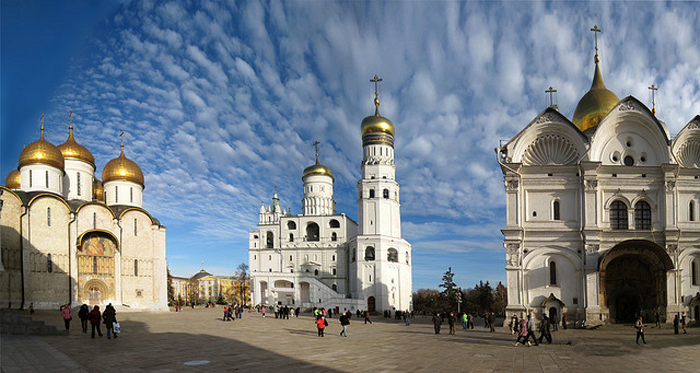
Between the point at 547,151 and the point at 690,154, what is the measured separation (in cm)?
879

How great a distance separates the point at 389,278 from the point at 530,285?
26772mm

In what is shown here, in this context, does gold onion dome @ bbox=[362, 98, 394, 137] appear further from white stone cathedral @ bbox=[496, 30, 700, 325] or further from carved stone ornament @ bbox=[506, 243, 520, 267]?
carved stone ornament @ bbox=[506, 243, 520, 267]

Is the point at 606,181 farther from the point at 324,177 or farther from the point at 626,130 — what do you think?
the point at 324,177

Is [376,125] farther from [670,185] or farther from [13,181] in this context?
[13,181]

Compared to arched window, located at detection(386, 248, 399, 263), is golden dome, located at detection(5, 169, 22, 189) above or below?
above

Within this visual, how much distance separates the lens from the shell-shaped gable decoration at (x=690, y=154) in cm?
3155

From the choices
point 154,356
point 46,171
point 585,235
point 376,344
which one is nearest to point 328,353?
point 376,344

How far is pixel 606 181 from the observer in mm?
31375

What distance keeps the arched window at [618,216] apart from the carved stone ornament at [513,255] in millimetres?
6181

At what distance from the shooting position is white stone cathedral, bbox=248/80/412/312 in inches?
2211

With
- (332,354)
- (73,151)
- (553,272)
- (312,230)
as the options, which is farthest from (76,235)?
(553,272)

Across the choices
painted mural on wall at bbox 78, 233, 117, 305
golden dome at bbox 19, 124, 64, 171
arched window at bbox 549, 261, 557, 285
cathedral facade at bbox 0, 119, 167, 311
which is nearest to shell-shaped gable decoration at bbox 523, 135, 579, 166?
arched window at bbox 549, 261, 557, 285

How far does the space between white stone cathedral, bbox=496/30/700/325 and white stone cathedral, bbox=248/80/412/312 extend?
2615 centimetres

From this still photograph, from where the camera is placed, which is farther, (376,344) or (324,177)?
(324,177)
